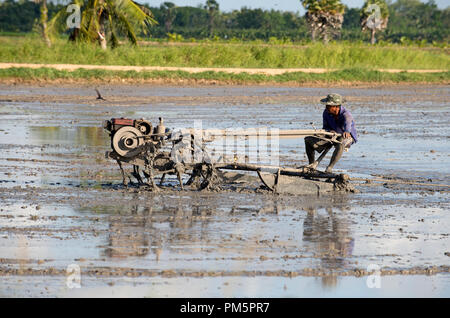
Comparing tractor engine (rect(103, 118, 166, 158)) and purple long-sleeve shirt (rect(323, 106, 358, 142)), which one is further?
purple long-sleeve shirt (rect(323, 106, 358, 142))

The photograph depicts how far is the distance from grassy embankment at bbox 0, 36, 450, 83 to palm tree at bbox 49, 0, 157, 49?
0.72 m

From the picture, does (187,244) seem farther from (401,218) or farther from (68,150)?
(68,150)

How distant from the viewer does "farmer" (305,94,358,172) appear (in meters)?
11.5

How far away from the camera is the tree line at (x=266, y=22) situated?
68.9m

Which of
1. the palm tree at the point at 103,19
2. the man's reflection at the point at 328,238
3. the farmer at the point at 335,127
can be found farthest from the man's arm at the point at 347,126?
the palm tree at the point at 103,19

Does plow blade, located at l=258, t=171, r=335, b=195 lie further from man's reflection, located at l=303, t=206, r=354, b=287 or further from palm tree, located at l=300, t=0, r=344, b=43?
palm tree, located at l=300, t=0, r=344, b=43

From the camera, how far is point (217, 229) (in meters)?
9.06

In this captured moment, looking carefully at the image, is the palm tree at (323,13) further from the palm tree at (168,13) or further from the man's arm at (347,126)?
the man's arm at (347,126)

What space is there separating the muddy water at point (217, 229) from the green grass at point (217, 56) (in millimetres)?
19494

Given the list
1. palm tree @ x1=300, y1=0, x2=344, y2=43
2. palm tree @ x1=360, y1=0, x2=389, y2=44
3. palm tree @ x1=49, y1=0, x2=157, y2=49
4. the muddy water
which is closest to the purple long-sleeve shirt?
the muddy water
